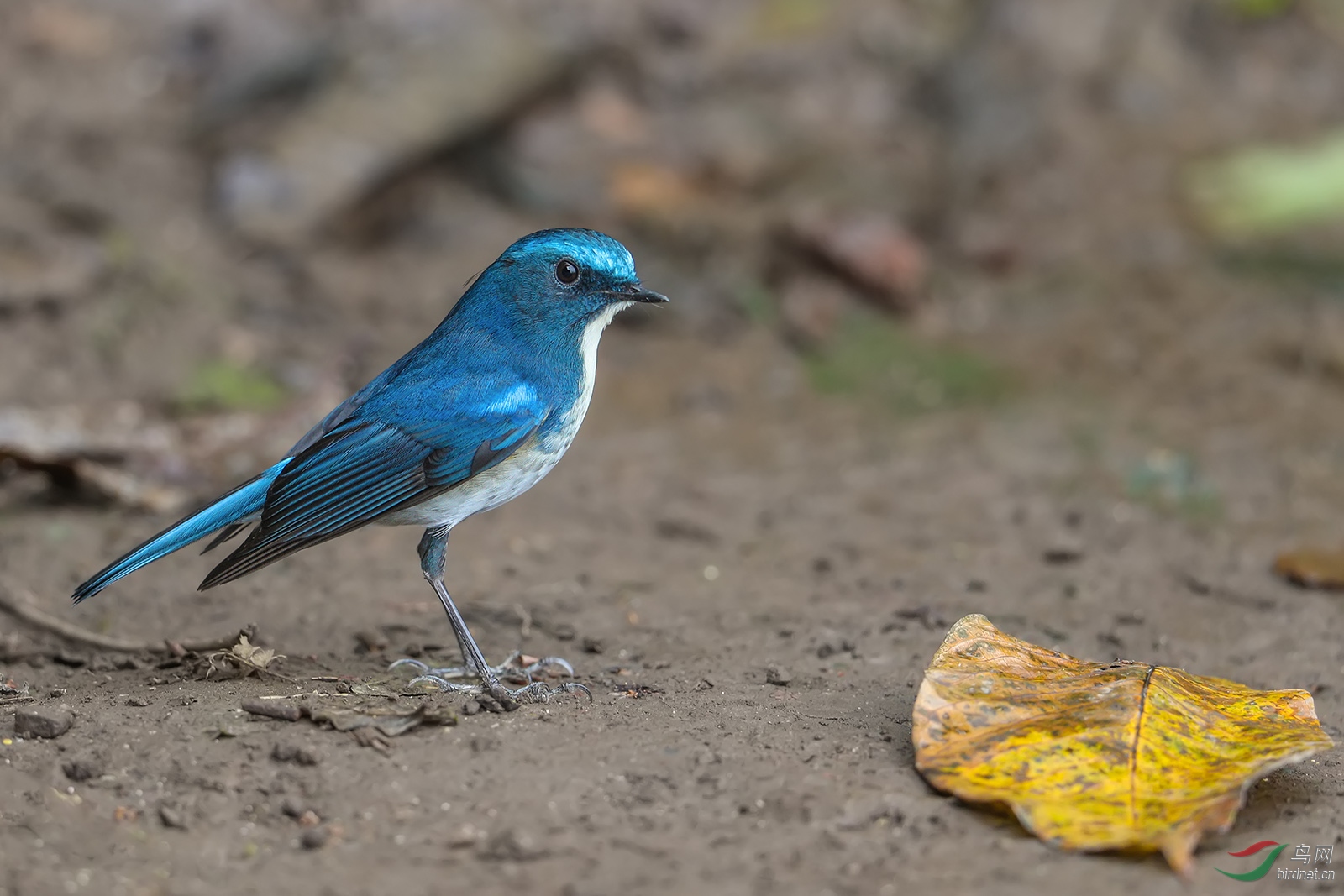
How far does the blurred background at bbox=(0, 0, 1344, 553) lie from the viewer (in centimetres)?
654

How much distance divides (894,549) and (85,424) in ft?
11.4

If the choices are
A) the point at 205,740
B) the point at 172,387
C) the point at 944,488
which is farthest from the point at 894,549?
the point at 172,387

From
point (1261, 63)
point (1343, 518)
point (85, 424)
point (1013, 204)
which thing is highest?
point (1261, 63)

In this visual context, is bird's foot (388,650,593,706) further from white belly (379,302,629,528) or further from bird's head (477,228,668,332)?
bird's head (477,228,668,332)

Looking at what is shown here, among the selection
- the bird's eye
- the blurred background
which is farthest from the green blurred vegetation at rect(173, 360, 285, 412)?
the bird's eye

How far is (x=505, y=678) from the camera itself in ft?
14.4

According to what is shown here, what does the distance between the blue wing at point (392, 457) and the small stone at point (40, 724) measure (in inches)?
29.1

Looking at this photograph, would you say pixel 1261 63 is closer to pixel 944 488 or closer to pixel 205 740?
pixel 944 488

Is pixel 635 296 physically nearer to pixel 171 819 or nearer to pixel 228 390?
pixel 171 819

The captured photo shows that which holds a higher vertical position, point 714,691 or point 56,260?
point 56,260

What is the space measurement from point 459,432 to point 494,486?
19cm

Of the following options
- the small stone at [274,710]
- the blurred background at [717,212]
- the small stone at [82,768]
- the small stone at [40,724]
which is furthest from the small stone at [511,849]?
the blurred background at [717,212]

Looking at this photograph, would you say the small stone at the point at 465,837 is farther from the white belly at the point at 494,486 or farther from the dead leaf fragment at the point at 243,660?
the white belly at the point at 494,486

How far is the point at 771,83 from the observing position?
9.08m
